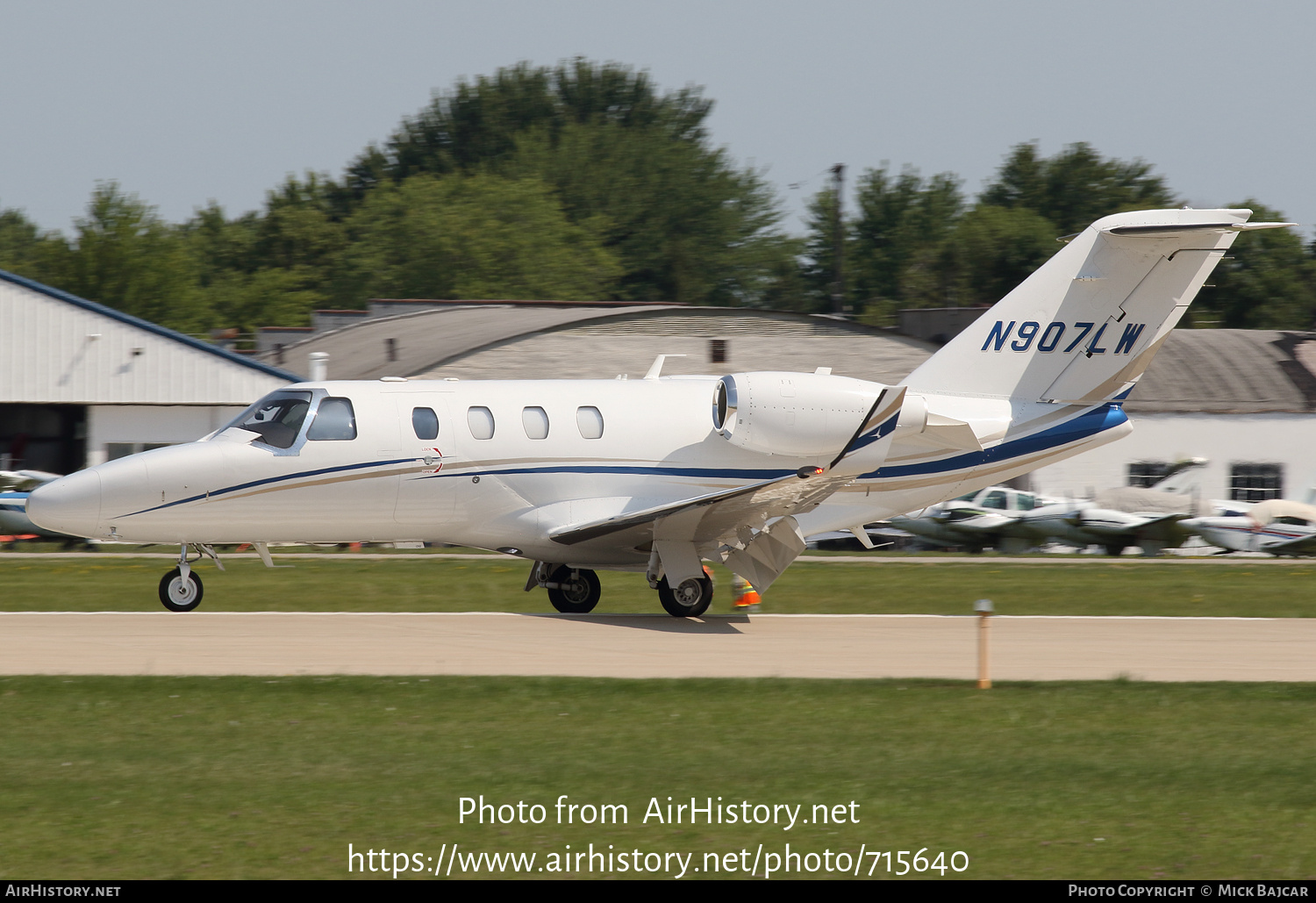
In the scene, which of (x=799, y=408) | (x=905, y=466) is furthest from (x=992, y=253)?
(x=799, y=408)

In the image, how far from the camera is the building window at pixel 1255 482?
3962 centimetres

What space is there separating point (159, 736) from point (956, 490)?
11.7 meters

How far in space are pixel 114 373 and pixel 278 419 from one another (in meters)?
19.0

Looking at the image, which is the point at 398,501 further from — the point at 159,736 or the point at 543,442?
the point at 159,736

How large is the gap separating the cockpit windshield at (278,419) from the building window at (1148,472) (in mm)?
27240

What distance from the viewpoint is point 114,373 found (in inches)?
1366

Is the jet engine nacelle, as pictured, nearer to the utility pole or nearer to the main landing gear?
the main landing gear

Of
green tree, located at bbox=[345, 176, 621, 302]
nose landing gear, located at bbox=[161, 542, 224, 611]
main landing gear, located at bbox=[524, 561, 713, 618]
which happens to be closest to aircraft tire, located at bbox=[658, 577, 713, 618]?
main landing gear, located at bbox=[524, 561, 713, 618]

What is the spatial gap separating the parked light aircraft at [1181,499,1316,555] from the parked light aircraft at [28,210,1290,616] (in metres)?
16.5

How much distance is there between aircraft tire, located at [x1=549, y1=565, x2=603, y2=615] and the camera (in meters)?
19.5

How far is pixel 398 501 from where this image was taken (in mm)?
17906

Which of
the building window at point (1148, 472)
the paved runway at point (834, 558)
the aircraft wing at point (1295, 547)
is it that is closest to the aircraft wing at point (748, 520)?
the paved runway at point (834, 558)

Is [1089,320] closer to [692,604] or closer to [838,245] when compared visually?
[692,604]
